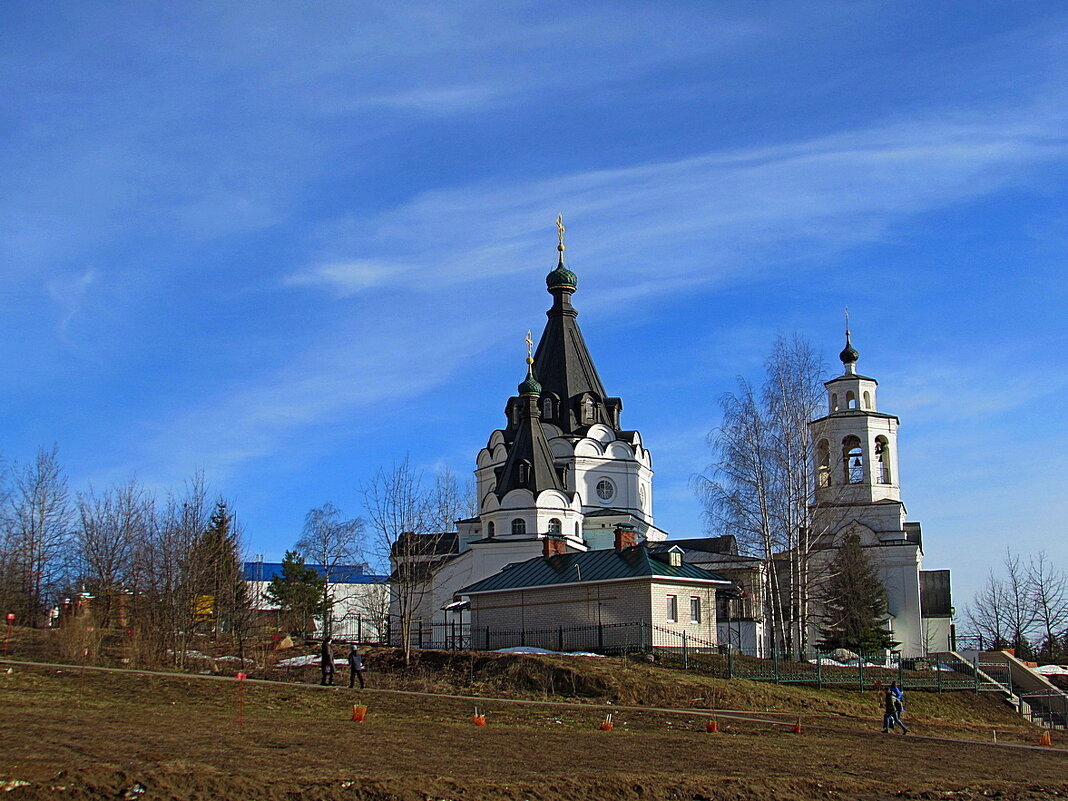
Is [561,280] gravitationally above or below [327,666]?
above

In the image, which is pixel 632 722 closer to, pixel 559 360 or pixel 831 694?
pixel 831 694

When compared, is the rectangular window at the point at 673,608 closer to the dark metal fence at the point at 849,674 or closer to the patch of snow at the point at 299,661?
the dark metal fence at the point at 849,674

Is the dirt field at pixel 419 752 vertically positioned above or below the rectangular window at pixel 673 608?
below

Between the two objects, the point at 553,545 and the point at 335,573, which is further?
the point at 335,573

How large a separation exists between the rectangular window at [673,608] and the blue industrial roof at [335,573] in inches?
740

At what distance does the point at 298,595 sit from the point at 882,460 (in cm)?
2476

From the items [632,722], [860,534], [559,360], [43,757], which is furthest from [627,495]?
[43,757]

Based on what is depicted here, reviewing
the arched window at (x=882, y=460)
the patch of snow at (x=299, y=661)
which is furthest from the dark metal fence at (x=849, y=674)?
→ the arched window at (x=882, y=460)

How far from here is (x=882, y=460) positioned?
150 ft

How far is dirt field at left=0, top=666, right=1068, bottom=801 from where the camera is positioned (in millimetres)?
10430

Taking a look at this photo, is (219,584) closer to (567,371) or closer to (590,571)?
(590,571)

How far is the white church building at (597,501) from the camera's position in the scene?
3919 cm

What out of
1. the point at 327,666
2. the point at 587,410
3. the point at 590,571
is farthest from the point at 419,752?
the point at 587,410

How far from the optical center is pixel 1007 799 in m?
13.4
